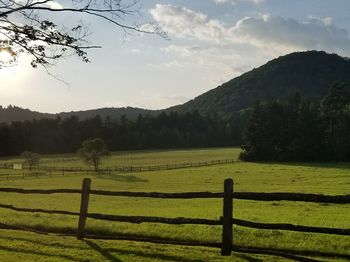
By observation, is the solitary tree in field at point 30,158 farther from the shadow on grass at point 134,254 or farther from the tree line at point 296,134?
the shadow on grass at point 134,254

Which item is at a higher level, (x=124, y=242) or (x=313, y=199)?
(x=313, y=199)

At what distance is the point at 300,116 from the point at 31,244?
86.5 meters

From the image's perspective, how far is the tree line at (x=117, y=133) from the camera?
13250 cm

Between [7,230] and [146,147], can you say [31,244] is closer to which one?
[7,230]

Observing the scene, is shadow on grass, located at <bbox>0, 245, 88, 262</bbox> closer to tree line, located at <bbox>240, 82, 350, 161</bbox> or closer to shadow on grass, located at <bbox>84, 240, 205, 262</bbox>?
shadow on grass, located at <bbox>84, 240, 205, 262</bbox>

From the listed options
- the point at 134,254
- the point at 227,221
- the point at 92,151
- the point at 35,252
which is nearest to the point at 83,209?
the point at 35,252

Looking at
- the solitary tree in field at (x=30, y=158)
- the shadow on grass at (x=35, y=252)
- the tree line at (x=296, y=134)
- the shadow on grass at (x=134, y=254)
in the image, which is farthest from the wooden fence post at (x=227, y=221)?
the tree line at (x=296, y=134)

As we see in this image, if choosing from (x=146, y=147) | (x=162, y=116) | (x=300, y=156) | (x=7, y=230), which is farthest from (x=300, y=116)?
(x=7, y=230)

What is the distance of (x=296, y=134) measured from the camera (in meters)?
92.0

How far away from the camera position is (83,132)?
13938 centimetres

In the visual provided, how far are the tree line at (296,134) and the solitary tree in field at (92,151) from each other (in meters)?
27.4

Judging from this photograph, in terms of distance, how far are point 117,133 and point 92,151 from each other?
61072 millimetres

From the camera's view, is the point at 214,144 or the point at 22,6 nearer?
the point at 22,6

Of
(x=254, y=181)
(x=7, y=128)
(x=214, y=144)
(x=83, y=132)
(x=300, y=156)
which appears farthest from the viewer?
(x=214, y=144)
